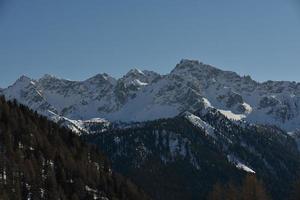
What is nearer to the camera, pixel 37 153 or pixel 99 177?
pixel 37 153

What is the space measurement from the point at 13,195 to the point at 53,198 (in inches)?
476

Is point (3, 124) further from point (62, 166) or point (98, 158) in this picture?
point (98, 158)

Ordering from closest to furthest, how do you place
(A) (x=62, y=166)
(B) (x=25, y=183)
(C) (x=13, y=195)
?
(C) (x=13, y=195) → (B) (x=25, y=183) → (A) (x=62, y=166)

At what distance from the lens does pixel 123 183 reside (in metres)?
155

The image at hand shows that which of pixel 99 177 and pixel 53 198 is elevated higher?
pixel 99 177

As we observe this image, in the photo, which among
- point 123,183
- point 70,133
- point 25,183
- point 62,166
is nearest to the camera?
point 25,183

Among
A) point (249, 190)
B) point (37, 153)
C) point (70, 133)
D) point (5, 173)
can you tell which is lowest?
point (249, 190)

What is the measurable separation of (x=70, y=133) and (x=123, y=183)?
22032 millimetres

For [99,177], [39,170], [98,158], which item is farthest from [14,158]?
[98,158]

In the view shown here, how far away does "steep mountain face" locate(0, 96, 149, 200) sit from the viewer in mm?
125000

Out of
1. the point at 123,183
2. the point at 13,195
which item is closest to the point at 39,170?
the point at 13,195

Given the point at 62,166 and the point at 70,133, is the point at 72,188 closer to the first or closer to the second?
the point at 62,166

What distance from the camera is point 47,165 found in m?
138

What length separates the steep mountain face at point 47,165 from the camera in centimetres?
12500
